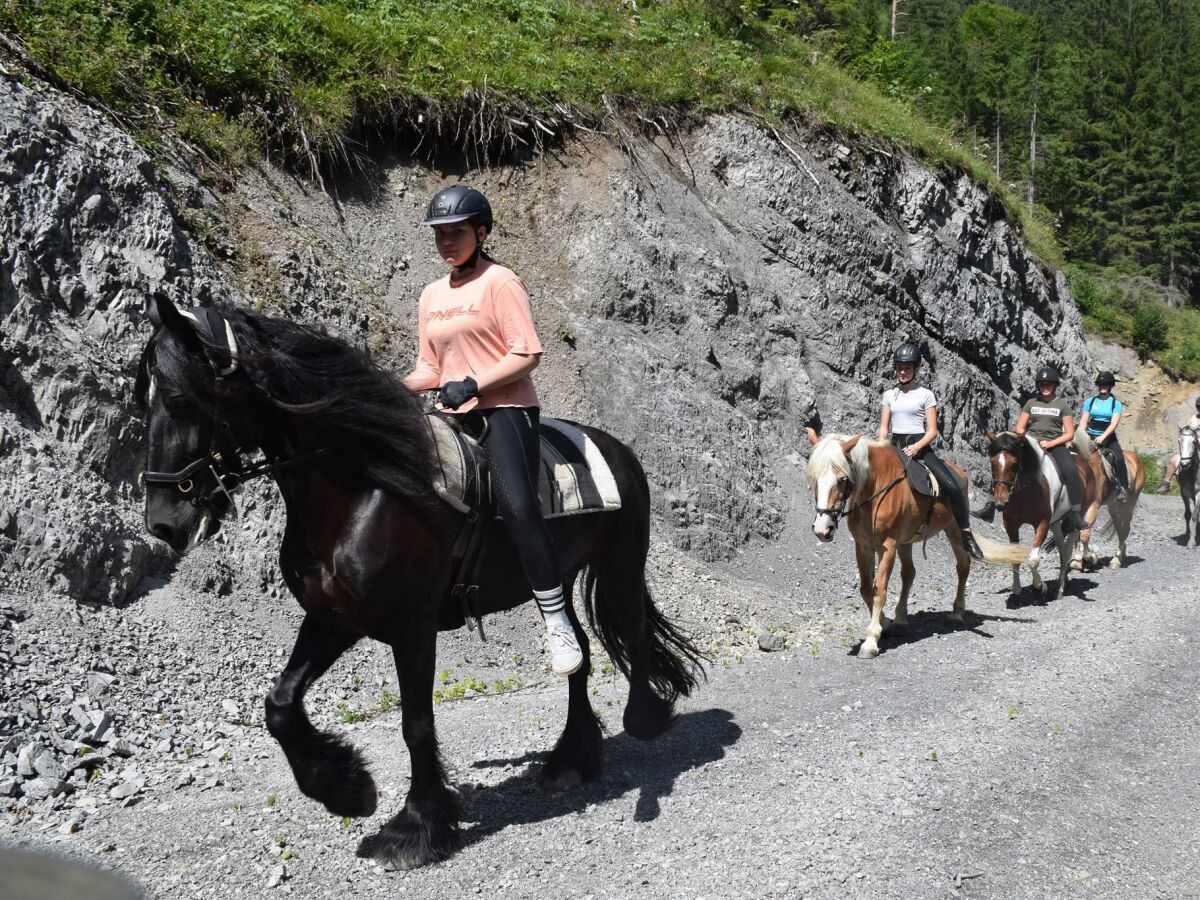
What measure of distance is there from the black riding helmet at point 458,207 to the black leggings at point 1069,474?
10.6 metres

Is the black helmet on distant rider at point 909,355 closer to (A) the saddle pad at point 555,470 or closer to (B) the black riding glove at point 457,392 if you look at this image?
(A) the saddle pad at point 555,470

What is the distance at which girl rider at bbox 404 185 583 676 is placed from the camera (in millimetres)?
5367

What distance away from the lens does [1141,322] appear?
40406 millimetres

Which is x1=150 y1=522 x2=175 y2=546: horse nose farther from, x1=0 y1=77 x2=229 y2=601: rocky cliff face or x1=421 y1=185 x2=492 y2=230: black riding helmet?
x1=0 y1=77 x2=229 y2=601: rocky cliff face

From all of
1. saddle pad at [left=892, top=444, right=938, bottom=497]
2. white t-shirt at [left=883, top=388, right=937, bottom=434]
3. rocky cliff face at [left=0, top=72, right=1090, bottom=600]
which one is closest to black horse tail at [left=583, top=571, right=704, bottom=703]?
rocky cliff face at [left=0, top=72, right=1090, bottom=600]

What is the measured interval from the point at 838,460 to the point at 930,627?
2.89 meters

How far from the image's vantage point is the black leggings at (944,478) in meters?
11.1

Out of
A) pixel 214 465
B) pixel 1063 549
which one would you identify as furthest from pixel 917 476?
pixel 214 465

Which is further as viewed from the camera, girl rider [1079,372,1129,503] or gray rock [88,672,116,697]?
girl rider [1079,372,1129,503]

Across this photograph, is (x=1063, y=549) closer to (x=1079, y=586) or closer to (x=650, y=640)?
(x=1079, y=586)

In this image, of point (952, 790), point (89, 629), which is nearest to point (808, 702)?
point (952, 790)

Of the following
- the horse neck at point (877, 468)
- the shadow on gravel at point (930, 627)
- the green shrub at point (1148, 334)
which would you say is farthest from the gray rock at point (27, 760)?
the green shrub at point (1148, 334)

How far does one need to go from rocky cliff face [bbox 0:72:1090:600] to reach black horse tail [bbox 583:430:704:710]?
3.44 metres

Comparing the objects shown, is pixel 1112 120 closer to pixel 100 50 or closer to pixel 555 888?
pixel 100 50
